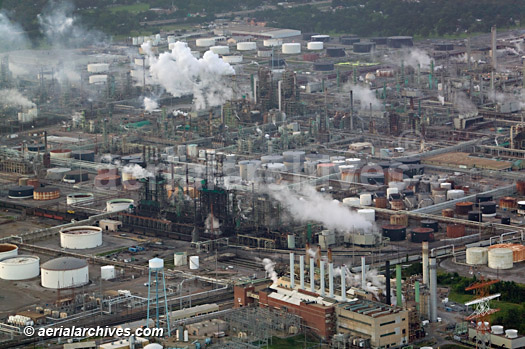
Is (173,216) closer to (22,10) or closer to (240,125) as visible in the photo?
(240,125)

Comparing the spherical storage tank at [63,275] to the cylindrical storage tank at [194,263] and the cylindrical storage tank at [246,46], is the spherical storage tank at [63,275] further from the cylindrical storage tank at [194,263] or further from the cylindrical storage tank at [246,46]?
the cylindrical storage tank at [246,46]

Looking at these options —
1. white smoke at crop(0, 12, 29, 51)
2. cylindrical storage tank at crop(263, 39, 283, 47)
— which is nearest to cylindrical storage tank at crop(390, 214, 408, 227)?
cylindrical storage tank at crop(263, 39, 283, 47)

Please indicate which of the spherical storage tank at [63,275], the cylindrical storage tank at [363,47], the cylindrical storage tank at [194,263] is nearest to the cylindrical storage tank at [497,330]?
the cylindrical storage tank at [194,263]

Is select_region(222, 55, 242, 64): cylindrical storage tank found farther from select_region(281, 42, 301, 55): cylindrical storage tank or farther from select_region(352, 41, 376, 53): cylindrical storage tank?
select_region(352, 41, 376, 53): cylindrical storage tank

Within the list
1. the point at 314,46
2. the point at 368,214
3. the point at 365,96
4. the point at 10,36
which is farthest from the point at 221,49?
the point at 368,214

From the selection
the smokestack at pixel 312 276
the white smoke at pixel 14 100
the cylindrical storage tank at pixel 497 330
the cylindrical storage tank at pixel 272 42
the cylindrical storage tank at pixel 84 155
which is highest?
the cylindrical storage tank at pixel 272 42
